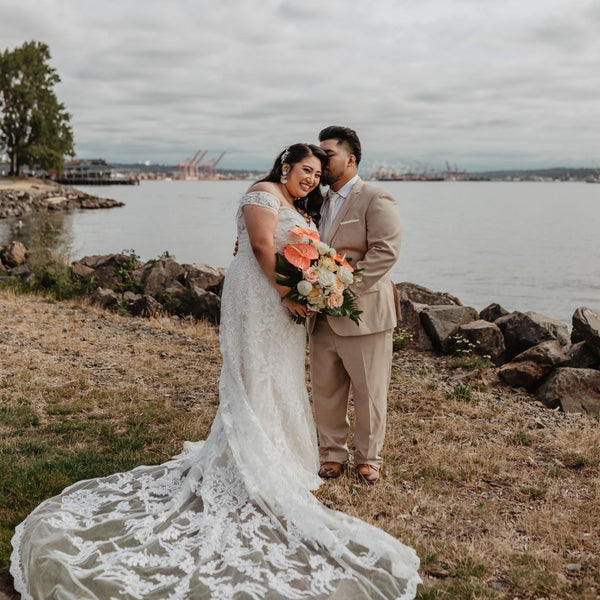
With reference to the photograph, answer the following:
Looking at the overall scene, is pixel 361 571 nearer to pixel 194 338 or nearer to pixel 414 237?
pixel 194 338

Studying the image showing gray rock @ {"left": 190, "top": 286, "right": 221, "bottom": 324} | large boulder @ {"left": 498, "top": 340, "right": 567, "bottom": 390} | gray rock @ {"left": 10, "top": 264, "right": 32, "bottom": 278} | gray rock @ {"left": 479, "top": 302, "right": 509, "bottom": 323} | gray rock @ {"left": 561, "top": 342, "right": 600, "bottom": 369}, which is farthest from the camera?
gray rock @ {"left": 10, "top": 264, "right": 32, "bottom": 278}

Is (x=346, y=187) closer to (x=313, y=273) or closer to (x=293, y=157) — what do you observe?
(x=293, y=157)

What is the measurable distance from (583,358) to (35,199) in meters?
50.2

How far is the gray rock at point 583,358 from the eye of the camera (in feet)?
27.4

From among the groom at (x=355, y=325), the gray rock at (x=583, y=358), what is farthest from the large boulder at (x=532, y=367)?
the groom at (x=355, y=325)

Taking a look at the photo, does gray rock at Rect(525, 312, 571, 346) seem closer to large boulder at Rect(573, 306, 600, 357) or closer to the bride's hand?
large boulder at Rect(573, 306, 600, 357)

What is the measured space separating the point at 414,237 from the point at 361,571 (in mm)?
38536

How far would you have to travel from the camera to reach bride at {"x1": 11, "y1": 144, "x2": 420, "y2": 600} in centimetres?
363

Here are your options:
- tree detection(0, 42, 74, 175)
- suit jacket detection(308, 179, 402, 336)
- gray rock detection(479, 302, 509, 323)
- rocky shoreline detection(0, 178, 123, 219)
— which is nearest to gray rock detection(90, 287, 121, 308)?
gray rock detection(479, 302, 509, 323)

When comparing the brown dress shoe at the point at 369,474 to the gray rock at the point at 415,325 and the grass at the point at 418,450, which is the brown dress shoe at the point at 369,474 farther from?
the gray rock at the point at 415,325

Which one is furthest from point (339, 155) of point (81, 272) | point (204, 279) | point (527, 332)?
point (81, 272)

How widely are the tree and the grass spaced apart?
60.8 metres

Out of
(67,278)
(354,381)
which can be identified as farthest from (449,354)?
(67,278)

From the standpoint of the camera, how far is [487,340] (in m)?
9.21
